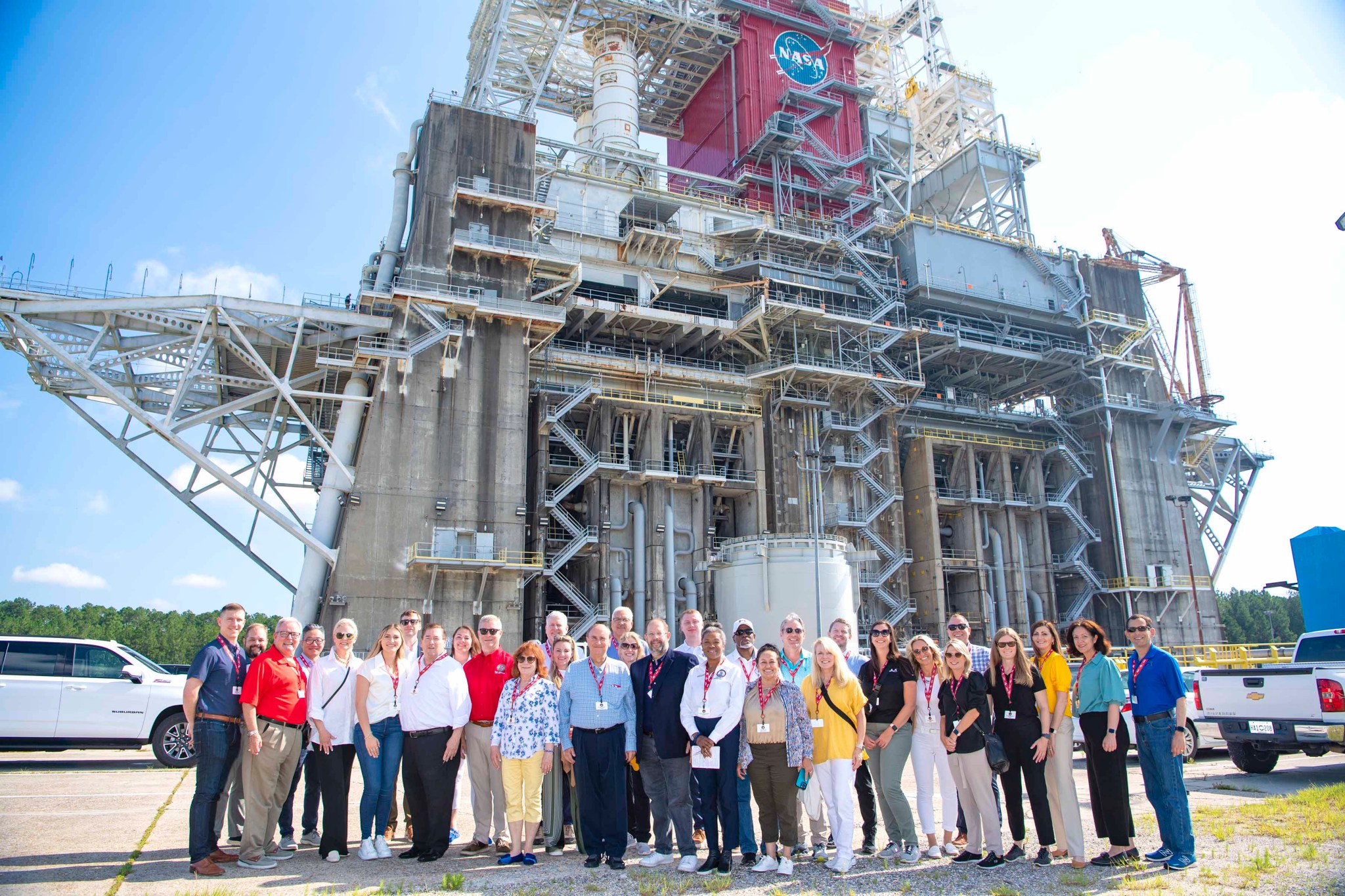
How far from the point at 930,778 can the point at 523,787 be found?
413cm

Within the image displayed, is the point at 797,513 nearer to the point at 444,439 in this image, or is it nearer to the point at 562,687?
the point at 444,439

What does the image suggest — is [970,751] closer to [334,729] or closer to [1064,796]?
[1064,796]

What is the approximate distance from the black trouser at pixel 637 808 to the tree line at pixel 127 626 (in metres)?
90.6

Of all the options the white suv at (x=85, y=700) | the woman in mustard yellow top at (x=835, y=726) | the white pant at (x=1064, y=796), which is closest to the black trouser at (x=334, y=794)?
the woman in mustard yellow top at (x=835, y=726)

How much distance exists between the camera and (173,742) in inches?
609

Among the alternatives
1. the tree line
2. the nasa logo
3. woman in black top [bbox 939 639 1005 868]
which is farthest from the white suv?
the tree line

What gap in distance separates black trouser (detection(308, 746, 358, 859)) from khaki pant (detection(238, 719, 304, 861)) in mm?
335

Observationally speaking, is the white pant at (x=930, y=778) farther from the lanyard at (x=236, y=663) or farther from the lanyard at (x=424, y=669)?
the lanyard at (x=236, y=663)

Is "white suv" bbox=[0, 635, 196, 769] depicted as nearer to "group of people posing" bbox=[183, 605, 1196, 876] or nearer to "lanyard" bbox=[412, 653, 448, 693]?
"group of people posing" bbox=[183, 605, 1196, 876]

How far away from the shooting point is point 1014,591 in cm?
4450

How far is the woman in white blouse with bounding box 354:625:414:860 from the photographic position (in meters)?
9.05

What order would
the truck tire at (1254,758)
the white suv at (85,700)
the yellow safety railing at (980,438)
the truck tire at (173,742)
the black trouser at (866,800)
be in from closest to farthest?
the black trouser at (866,800)
the truck tire at (1254,758)
the white suv at (85,700)
the truck tire at (173,742)
the yellow safety railing at (980,438)

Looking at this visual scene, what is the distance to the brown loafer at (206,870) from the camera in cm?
799

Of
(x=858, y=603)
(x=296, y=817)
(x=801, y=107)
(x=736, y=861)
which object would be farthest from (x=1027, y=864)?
(x=801, y=107)
